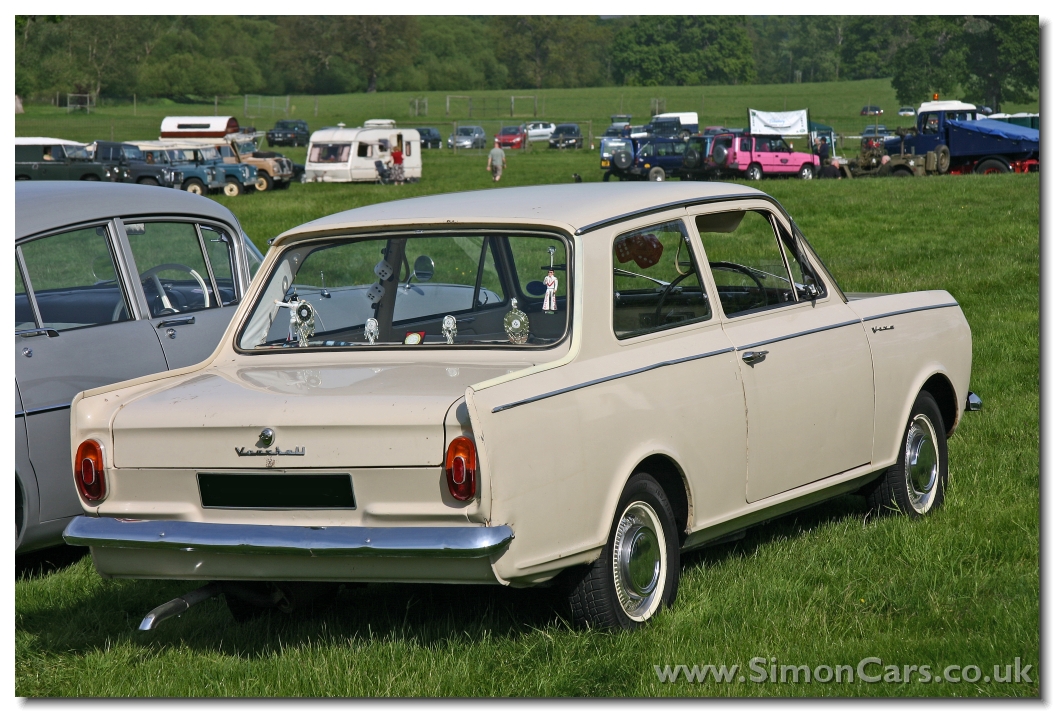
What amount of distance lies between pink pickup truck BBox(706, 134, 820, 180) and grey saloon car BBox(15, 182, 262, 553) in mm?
31458

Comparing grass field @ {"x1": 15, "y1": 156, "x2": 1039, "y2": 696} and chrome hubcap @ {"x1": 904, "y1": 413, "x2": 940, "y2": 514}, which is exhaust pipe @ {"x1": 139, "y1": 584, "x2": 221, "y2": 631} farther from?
chrome hubcap @ {"x1": 904, "y1": 413, "x2": 940, "y2": 514}

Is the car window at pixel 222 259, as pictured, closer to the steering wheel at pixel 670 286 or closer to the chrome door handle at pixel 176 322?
the chrome door handle at pixel 176 322

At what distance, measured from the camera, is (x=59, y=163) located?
38719 mm

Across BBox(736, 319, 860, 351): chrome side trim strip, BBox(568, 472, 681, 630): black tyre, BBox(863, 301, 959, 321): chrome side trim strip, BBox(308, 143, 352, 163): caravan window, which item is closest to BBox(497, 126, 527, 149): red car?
BBox(308, 143, 352, 163): caravan window

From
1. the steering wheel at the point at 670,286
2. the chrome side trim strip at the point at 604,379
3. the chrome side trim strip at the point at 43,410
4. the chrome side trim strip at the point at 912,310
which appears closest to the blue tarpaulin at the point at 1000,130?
the chrome side trim strip at the point at 912,310

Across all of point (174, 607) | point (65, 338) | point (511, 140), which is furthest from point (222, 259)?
point (511, 140)

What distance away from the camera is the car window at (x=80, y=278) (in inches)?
259

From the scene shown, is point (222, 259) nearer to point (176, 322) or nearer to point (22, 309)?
point (176, 322)

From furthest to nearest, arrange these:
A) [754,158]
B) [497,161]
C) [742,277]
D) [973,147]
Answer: [497,161] < [754,158] < [973,147] < [742,277]

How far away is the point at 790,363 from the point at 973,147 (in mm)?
32889

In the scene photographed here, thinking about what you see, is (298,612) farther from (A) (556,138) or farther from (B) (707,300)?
(A) (556,138)

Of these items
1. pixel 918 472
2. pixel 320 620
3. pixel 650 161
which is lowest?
pixel 650 161

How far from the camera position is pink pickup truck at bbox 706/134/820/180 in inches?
1495

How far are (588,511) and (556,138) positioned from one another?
59.5 metres
